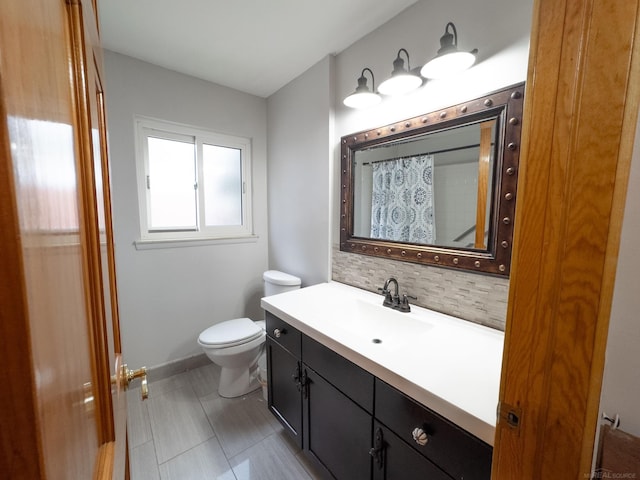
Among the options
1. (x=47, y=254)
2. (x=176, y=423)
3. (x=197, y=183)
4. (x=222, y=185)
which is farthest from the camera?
(x=222, y=185)

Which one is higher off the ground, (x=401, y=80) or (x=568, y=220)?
(x=401, y=80)

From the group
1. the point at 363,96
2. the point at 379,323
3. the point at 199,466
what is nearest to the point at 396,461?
the point at 379,323

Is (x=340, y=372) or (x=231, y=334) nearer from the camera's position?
(x=340, y=372)

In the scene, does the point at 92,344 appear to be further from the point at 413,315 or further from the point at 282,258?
the point at 282,258

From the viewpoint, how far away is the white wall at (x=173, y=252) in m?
1.87

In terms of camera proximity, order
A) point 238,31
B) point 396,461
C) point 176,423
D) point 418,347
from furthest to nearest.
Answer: point 176,423, point 238,31, point 418,347, point 396,461

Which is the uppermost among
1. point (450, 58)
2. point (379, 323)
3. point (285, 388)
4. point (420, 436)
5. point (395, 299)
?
point (450, 58)

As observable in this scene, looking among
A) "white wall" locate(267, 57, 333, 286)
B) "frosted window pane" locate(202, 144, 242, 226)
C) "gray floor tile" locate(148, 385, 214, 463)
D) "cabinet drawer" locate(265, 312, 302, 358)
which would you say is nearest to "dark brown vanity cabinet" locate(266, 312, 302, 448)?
"cabinet drawer" locate(265, 312, 302, 358)

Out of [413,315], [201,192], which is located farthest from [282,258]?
[413,315]

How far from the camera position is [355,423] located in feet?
3.59

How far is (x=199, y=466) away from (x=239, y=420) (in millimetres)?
345

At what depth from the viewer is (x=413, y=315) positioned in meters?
1.36

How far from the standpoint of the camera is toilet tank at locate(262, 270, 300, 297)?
83.5 inches

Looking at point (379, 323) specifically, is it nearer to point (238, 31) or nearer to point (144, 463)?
point (144, 463)
